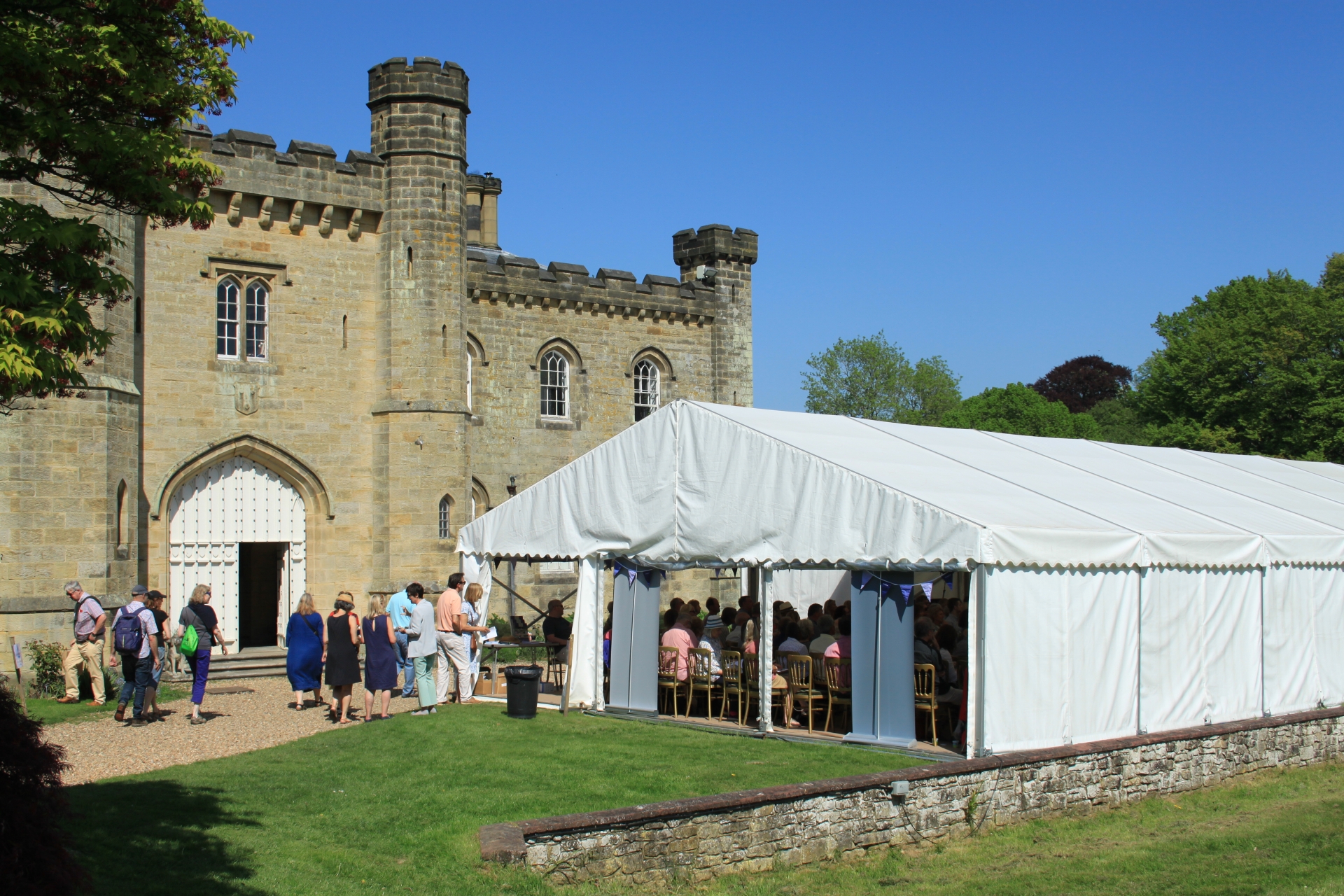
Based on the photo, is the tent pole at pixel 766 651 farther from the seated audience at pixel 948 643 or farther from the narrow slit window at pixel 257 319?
the narrow slit window at pixel 257 319

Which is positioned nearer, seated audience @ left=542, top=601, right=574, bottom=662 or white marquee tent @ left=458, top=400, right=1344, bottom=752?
white marquee tent @ left=458, top=400, right=1344, bottom=752

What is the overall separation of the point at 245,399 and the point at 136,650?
752 cm

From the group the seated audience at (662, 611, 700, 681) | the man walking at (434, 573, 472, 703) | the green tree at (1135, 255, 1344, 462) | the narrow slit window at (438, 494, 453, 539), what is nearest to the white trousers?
the man walking at (434, 573, 472, 703)

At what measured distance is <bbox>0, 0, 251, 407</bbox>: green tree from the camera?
21.0 feet

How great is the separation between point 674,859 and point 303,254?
15416 millimetres

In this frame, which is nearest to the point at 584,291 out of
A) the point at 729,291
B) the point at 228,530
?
the point at 729,291

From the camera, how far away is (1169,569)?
474 inches

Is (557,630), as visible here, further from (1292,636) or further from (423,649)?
(1292,636)

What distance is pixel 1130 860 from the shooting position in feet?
28.7

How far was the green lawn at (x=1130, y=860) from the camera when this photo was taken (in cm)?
803

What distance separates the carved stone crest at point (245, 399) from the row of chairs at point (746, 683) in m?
9.81

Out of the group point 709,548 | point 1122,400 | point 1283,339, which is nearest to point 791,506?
point 709,548

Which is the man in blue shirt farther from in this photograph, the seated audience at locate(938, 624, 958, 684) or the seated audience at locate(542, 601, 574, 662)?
the seated audience at locate(938, 624, 958, 684)

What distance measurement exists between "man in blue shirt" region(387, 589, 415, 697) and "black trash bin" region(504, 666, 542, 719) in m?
1.80
